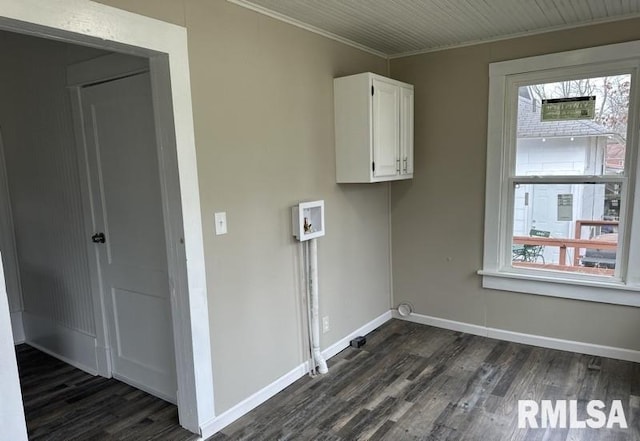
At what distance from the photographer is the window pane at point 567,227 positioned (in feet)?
10.3

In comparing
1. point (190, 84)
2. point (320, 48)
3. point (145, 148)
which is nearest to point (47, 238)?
point (145, 148)

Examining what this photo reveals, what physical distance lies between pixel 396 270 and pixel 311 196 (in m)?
1.42

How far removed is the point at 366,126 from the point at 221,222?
1298mm

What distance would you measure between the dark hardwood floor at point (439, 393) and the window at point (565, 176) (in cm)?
55

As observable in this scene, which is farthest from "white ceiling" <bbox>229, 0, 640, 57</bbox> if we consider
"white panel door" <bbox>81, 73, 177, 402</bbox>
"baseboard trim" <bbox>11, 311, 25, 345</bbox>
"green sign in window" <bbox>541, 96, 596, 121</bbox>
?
"baseboard trim" <bbox>11, 311, 25, 345</bbox>

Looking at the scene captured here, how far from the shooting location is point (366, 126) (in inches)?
121

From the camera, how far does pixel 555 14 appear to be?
280cm

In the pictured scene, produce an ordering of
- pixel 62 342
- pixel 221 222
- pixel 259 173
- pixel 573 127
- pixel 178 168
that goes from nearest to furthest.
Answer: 1. pixel 178 168
2. pixel 221 222
3. pixel 259 173
4. pixel 573 127
5. pixel 62 342

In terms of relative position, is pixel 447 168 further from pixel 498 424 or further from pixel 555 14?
pixel 498 424

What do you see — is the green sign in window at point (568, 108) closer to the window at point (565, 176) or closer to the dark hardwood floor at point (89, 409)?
the window at point (565, 176)

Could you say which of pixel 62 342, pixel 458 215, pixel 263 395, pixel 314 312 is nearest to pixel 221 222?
pixel 314 312

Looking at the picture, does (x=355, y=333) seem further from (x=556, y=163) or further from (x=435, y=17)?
(x=435, y=17)

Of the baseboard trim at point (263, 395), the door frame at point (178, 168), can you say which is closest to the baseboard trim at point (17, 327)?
the door frame at point (178, 168)

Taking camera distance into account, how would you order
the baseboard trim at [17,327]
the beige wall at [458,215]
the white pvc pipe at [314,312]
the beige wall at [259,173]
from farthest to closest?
the baseboard trim at [17,327], the beige wall at [458,215], the white pvc pipe at [314,312], the beige wall at [259,173]
